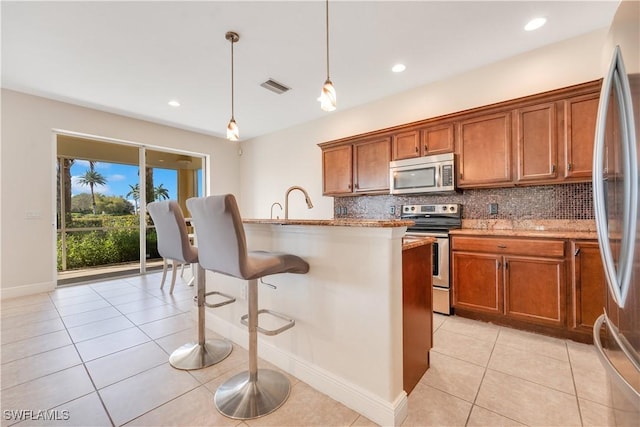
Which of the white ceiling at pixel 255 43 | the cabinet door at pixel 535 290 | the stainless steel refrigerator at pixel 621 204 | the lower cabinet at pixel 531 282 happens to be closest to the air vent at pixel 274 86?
the white ceiling at pixel 255 43

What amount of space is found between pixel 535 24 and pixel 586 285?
7.55ft

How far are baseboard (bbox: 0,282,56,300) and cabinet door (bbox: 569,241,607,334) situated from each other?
614cm

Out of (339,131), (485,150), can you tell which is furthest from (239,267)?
(339,131)

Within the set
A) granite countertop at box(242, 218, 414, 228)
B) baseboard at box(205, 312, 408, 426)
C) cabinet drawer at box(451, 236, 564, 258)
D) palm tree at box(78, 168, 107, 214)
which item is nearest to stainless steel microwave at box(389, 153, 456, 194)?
cabinet drawer at box(451, 236, 564, 258)

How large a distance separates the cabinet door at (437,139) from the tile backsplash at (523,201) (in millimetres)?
576

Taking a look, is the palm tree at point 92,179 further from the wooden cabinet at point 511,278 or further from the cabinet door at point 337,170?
the wooden cabinet at point 511,278

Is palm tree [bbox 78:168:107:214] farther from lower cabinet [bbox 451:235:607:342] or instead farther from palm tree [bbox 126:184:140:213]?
lower cabinet [bbox 451:235:607:342]

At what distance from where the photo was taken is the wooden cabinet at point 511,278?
2.26 meters

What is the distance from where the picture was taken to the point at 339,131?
4.45 m

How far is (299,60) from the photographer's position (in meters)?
2.95

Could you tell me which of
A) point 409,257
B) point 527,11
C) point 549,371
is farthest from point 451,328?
point 527,11

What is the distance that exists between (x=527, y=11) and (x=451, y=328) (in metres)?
2.84

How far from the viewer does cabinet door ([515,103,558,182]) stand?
248 cm

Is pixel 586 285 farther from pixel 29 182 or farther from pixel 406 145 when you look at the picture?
pixel 29 182
